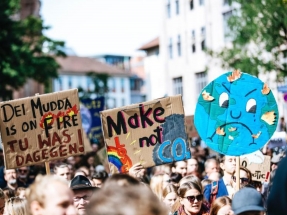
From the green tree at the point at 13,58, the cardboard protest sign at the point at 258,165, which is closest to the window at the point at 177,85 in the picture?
the green tree at the point at 13,58

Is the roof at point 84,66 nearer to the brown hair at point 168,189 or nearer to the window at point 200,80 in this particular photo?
the window at point 200,80

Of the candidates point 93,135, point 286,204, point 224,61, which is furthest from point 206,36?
point 286,204

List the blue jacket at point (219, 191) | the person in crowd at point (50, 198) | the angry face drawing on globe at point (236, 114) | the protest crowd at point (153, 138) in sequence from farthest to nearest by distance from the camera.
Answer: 1. the blue jacket at point (219, 191)
2. the angry face drawing on globe at point (236, 114)
3. the protest crowd at point (153, 138)
4. the person in crowd at point (50, 198)

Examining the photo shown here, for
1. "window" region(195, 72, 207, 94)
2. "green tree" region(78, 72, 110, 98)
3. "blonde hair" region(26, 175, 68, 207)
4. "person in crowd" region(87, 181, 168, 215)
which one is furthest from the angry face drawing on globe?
"green tree" region(78, 72, 110, 98)

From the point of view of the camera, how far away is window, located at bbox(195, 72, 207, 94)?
1799 inches

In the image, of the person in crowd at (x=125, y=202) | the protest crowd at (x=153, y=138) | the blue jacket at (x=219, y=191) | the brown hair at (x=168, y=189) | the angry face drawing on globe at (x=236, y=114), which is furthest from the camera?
the brown hair at (x=168, y=189)

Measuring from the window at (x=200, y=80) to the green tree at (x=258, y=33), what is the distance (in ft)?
60.8

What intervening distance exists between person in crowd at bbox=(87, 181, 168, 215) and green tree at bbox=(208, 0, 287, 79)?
59.8 ft

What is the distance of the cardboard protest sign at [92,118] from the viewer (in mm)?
22859

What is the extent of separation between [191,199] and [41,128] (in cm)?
219

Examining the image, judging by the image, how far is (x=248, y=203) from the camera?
4301mm

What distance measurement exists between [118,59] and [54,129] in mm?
111659

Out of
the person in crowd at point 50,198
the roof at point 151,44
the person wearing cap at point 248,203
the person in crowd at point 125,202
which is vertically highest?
the roof at point 151,44

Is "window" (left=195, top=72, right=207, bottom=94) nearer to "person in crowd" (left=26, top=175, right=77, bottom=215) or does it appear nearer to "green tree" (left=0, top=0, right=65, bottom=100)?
"green tree" (left=0, top=0, right=65, bottom=100)
